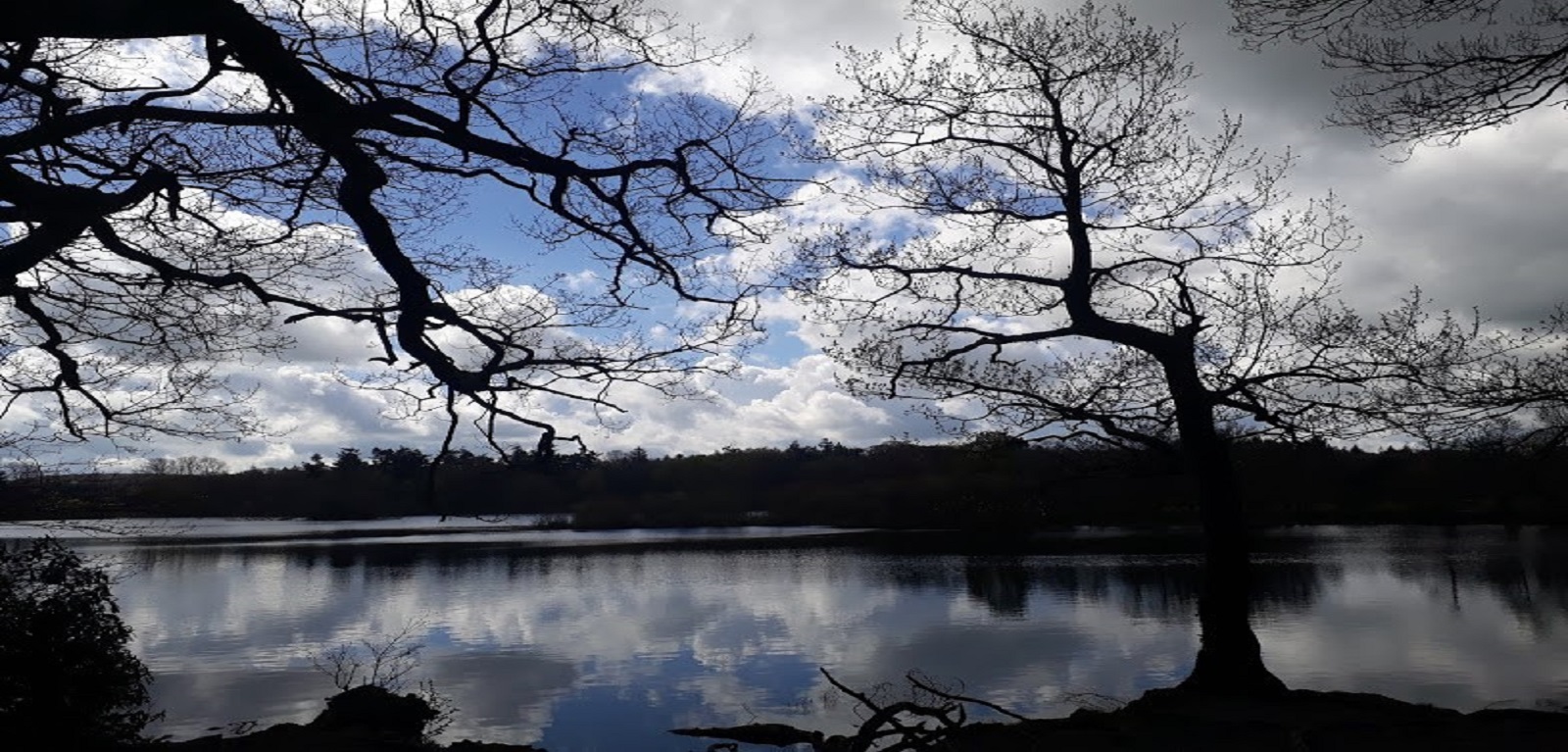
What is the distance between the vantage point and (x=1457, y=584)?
87.0 ft

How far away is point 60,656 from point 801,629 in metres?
14.2

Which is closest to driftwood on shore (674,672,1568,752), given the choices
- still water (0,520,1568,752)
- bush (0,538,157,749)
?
still water (0,520,1568,752)

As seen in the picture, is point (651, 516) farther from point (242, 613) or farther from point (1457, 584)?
point (1457, 584)

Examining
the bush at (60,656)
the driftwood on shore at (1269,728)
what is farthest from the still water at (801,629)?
the driftwood on shore at (1269,728)

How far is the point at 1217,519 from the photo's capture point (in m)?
9.29

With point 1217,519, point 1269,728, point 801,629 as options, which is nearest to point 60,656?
point 1269,728

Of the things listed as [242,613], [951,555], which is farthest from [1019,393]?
[951,555]

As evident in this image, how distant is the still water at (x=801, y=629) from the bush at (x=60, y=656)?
0.66 m

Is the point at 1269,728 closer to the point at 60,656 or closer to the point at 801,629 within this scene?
the point at 60,656

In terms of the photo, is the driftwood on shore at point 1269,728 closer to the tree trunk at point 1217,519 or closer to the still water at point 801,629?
the tree trunk at point 1217,519

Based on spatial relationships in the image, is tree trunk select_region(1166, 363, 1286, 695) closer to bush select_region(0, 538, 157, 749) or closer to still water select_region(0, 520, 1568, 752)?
still water select_region(0, 520, 1568, 752)

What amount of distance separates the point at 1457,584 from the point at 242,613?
100 ft

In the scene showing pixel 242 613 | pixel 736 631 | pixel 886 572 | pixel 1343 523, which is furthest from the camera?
pixel 1343 523

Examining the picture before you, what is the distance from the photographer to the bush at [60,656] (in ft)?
27.9
